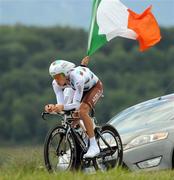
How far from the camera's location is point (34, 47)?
11906 centimetres

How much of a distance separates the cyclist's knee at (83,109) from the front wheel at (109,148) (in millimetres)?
620

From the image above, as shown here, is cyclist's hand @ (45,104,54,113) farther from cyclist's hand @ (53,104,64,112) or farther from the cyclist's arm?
the cyclist's arm

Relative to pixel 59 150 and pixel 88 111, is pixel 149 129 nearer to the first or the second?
pixel 88 111

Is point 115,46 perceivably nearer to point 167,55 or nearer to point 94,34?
point 167,55

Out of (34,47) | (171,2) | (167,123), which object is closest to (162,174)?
Answer: (167,123)

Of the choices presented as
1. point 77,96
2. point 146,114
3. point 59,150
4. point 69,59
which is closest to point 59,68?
point 77,96

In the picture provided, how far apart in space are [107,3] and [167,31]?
9526cm

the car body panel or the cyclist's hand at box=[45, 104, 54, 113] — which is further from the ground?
the cyclist's hand at box=[45, 104, 54, 113]

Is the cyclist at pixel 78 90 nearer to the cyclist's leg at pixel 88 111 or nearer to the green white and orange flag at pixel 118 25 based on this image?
the cyclist's leg at pixel 88 111

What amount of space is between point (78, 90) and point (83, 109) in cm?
31

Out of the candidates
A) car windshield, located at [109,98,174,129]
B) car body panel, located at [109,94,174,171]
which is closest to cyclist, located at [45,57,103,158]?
car body panel, located at [109,94,174,171]

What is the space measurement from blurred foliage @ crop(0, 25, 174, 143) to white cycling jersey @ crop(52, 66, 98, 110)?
216 feet

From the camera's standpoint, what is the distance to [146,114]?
14242 mm

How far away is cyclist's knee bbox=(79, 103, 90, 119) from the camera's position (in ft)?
40.0
